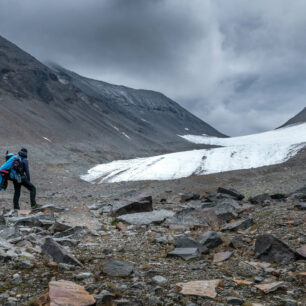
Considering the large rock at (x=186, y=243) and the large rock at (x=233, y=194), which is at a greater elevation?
the large rock at (x=233, y=194)

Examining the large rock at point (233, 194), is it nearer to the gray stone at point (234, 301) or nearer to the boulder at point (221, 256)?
the boulder at point (221, 256)

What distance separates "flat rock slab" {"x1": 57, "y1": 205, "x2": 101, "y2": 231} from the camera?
8.88 metres

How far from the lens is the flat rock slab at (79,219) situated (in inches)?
349

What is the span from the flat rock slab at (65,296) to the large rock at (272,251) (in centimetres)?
319

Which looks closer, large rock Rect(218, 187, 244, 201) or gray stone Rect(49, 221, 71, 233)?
gray stone Rect(49, 221, 71, 233)

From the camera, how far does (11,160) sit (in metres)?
11.9

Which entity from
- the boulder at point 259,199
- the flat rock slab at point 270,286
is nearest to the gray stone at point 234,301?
the flat rock slab at point 270,286

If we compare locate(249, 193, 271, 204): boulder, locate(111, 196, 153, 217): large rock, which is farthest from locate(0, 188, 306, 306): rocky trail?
locate(249, 193, 271, 204): boulder

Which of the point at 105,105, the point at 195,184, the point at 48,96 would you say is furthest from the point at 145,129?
the point at 195,184

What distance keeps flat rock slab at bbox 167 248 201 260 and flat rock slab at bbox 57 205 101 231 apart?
3107 millimetres

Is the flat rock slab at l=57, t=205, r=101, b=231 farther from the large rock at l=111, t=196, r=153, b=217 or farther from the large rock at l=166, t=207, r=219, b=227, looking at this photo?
the large rock at l=166, t=207, r=219, b=227

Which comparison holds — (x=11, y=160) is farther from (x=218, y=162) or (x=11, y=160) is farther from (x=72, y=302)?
(x=218, y=162)

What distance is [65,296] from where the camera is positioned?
4.07m

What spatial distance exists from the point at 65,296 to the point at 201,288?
177 centimetres
